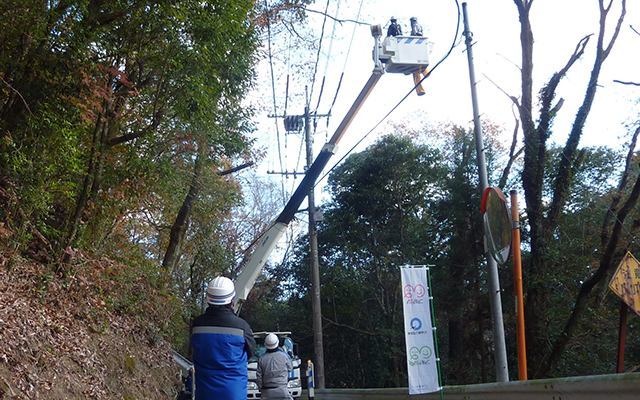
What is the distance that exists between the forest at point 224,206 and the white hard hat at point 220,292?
14.5 ft

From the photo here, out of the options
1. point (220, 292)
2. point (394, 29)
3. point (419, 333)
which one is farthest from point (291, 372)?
point (220, 292)

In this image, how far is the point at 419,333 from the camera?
9258 millimetres

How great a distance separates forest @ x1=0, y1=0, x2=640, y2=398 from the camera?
942cm

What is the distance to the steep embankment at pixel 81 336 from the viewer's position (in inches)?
291

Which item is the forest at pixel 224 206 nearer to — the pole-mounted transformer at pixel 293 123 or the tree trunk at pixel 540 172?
the tree trunk at pixel 540 172

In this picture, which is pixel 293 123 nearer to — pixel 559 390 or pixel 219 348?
→ pixel 559 390

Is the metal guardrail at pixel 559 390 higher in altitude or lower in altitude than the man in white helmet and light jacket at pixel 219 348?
lower

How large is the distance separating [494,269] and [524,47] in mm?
8129

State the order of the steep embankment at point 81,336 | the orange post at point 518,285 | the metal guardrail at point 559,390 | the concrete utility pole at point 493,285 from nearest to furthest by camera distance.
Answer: the metal guardrail at point 559,390
the orange post at point 518,285
the steep embankment at point 81,336
the concrete utility pole at point 493,285

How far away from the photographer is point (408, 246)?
899 inches

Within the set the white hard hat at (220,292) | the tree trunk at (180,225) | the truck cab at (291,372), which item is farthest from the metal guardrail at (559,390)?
the tree trunk at (180,225)

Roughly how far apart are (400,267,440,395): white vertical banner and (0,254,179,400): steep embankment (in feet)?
17.6

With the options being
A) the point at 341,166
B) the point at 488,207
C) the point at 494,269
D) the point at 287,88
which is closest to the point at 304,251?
the point at 341,166

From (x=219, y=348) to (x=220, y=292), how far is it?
0.43 m
